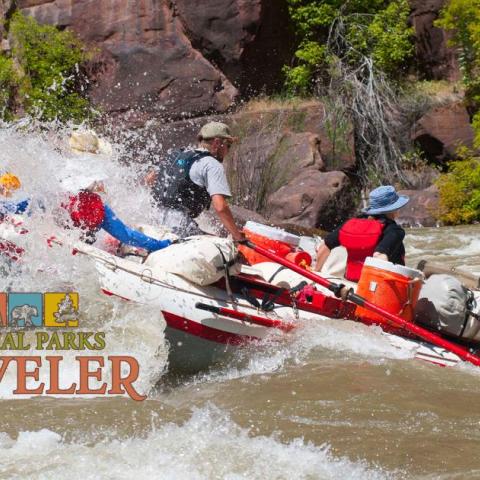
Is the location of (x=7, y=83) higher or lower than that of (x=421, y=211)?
higher

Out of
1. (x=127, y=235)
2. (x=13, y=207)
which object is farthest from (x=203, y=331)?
(x=13, y=207)

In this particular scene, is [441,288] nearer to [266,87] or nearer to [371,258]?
[371,258]

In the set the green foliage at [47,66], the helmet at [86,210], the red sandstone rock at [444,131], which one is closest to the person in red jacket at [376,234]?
the helmet at [86,210]

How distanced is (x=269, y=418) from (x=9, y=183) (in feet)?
9.56

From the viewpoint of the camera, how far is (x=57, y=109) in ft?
60.2

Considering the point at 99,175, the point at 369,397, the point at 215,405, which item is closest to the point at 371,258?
the point at 369,397

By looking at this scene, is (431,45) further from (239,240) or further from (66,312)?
(66,312)

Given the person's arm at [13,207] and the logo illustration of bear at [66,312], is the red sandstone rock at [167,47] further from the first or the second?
the logo illustration of bear at [66,312]

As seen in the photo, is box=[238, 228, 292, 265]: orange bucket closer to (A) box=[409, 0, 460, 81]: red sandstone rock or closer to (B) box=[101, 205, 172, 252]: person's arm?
(B) box=[101, 205, 172, 252]: person's arm

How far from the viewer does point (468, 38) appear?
17.5m

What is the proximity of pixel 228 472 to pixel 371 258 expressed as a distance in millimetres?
2163

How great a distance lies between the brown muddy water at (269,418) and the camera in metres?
3.73

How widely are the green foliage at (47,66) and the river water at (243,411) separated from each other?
12343mm

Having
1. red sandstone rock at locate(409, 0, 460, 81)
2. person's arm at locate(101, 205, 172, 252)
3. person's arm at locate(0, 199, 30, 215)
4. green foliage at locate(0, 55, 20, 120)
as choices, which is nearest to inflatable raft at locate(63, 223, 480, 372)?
person's arm at locate(101, 205, 172, 252)
